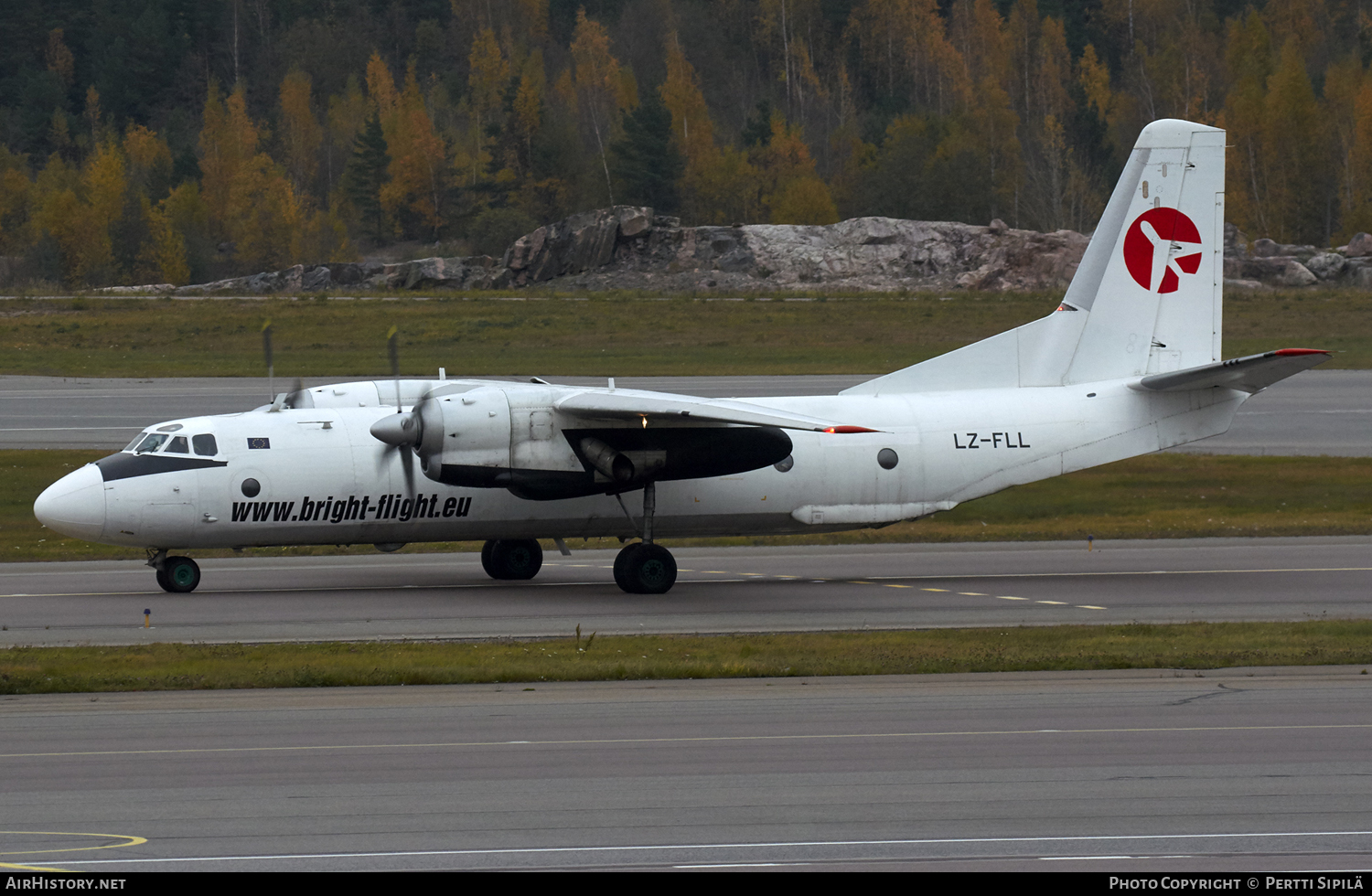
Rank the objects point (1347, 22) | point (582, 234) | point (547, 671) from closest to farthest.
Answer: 1. point (547, 671)
2. point (582, 234)
3. point (1347, 22)

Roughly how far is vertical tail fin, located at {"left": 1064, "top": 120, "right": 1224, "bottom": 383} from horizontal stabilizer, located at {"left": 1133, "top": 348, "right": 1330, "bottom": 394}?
2.56 feet

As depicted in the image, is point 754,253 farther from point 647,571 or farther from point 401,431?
point 401,431

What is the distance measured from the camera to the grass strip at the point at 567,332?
5453cm

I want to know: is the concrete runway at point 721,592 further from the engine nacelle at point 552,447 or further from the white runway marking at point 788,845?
the white runway marking at point 788,845

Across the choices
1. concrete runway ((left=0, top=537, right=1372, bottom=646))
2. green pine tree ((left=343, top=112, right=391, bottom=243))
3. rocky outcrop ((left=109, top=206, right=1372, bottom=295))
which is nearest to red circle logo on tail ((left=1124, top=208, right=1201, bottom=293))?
concrete runway ((left=0, top=537, right=1372, bottom=646))

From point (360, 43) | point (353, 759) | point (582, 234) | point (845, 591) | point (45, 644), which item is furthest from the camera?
point (360, 43)

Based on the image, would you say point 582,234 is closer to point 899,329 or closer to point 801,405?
point 899,329

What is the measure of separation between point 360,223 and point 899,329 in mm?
58239

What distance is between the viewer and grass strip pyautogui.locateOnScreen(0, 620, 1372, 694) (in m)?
15.4

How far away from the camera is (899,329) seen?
64.1 meters

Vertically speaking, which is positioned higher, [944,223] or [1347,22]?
[1347,22]

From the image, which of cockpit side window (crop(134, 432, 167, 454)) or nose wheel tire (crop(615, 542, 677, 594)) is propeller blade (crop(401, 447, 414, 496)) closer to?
nose wheel tire (crop(615, 542, 677, 594))

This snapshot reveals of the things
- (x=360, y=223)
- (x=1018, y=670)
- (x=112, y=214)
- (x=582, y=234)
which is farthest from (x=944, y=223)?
(x=1018, y=670)

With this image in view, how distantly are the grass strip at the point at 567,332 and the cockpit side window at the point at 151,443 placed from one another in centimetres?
2849
